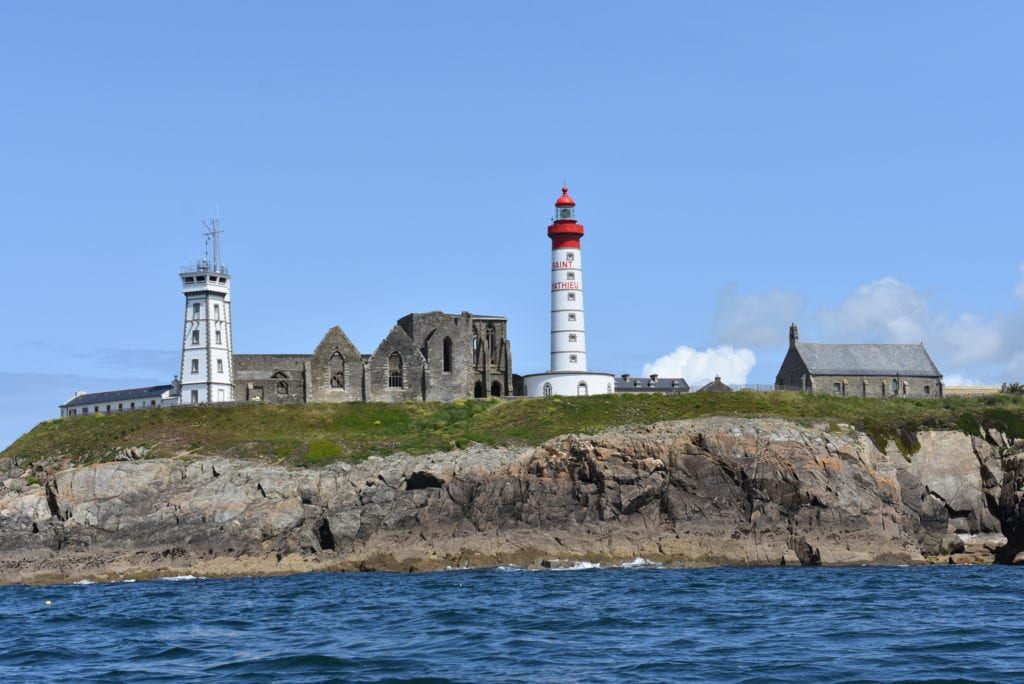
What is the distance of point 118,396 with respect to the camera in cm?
9694

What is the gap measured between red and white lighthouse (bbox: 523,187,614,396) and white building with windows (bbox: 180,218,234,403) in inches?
858

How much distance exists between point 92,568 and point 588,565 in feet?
85.8

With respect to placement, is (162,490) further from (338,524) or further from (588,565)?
(588,565)

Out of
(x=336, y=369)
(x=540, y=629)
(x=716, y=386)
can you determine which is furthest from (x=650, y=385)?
(x=540, y=629)

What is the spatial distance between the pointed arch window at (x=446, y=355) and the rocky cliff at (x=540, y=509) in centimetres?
1915

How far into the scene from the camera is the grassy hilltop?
7812 centimetres

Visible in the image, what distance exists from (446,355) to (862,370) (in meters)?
30.8

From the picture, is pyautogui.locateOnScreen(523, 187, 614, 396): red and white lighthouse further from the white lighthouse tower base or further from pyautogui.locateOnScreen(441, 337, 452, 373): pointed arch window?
pyautogui.locateOnScreen(441, 337, 452, 373): pointed arch window

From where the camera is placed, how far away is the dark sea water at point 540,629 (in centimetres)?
3209

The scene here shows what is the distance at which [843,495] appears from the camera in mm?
69125

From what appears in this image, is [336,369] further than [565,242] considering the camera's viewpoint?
Yes

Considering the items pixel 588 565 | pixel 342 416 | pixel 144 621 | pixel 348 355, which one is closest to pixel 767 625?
pixel 144 621

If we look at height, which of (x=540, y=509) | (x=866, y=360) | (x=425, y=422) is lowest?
(x=540, y=509)

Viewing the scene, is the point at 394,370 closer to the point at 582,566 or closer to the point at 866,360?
the point at 582,566
